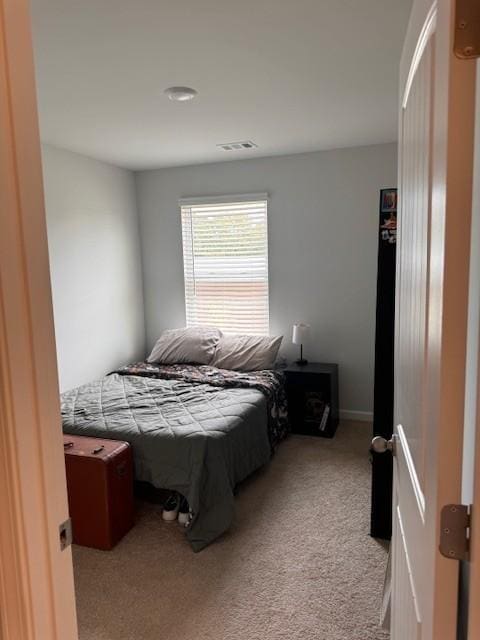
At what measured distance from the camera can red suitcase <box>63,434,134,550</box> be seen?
2.39 m

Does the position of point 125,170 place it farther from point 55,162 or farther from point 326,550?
point 326,550

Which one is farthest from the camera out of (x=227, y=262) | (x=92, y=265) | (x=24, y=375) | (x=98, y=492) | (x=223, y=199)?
(x=227, y=262)

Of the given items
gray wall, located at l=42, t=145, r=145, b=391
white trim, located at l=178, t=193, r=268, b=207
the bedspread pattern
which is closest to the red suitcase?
the bedspread pattern

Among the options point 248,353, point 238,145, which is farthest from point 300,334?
point 238,145

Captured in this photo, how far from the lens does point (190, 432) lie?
2582 millimetres

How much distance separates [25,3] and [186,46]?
4.37 feet

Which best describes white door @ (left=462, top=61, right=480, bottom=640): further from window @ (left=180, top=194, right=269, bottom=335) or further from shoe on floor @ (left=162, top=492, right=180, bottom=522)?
window @ (left=180, top=194, right=269, bottom=335)

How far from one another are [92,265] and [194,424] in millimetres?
2034

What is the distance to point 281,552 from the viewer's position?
92.9 inches

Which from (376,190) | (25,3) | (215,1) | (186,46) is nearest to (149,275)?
(376,190)

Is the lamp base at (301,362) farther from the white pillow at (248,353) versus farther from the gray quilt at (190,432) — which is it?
the gray quilt at (190,432)

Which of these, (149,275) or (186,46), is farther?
(149,275)

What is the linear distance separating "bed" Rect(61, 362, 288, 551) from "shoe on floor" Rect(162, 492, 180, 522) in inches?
9.1

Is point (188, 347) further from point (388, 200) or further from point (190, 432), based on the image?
point (388, 200)
